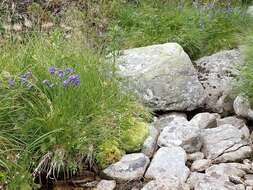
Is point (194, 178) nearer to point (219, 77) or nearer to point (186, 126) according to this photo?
point (186, 126)

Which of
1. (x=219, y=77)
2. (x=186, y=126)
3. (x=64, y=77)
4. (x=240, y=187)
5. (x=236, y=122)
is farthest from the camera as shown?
(x=219, y=77)

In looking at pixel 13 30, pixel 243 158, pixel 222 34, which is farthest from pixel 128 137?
pixel 222 34

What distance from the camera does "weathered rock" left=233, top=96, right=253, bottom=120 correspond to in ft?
15.0

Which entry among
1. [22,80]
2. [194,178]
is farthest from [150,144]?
[22,80]

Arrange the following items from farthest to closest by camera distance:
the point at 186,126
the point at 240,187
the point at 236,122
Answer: the point at 236,122 → the point at 186,126 → the point at 240,187

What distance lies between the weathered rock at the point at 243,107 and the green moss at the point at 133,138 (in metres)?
1.20

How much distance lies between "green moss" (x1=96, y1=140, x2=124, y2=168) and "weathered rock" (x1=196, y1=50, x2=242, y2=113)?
5.60 ft

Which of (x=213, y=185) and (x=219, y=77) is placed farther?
(x=219, y=77)

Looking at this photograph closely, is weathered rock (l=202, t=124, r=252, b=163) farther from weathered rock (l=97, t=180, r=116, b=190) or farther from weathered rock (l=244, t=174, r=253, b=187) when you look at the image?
weathered rock (l=97, t=180, r=116, b=190)

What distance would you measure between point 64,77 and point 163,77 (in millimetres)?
1367

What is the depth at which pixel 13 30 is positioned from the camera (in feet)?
16.9

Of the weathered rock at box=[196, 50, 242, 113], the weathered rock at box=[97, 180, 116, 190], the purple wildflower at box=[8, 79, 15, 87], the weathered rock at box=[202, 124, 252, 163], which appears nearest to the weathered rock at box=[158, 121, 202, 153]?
the weathered rock at box=[202, 124, 252, 163]

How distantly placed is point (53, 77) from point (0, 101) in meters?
0.52

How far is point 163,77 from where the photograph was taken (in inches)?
187
